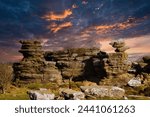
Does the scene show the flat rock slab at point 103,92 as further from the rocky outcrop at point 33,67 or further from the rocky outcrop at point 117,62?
the rocky outcrop at point 33,67

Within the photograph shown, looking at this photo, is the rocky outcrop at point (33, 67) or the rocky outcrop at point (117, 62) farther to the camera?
the rocky outcrop at point (33, 67)

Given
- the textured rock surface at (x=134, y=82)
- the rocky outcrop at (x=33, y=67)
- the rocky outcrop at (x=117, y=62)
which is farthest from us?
the rocky outcrop at (x=33, y=67)

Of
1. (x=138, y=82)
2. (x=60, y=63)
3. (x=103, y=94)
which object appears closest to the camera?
(x=103, y=94)

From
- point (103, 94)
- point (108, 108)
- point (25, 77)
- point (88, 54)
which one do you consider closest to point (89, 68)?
point (88, 54)

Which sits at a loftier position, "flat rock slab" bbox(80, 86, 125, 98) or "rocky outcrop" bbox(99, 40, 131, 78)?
"rocky outcrop" bbox(99, 40, 131, 78)

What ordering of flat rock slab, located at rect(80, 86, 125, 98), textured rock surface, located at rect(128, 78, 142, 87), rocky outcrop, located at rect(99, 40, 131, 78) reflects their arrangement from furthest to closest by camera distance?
rocky outcrop, located at rect(99, 40, 131, 78)
textured rock surface, located at rect(128, 78, 142, 87)
flat rock slab, located at rect(80, 86, 125, 98)

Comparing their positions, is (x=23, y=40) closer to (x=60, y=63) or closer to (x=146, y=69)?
(x=60, y=63)

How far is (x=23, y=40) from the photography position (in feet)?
203

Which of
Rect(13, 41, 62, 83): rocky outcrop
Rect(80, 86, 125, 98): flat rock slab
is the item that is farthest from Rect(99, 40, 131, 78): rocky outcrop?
Rect(80, 86, 125, 98): flat rock slab

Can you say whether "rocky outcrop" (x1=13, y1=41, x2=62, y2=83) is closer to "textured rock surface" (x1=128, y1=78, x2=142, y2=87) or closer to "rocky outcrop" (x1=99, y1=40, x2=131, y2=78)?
"rocky outcrop" (x1=99, y1=40, x2=131, y2=78)

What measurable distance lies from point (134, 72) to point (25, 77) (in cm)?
2079

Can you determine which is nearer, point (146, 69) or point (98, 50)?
point (146, 69)

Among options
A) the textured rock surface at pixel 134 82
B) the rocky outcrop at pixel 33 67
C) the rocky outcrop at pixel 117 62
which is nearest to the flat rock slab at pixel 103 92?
the textured rock surface at pixel 134 82

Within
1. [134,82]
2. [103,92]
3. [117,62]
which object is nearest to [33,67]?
[117,62]
